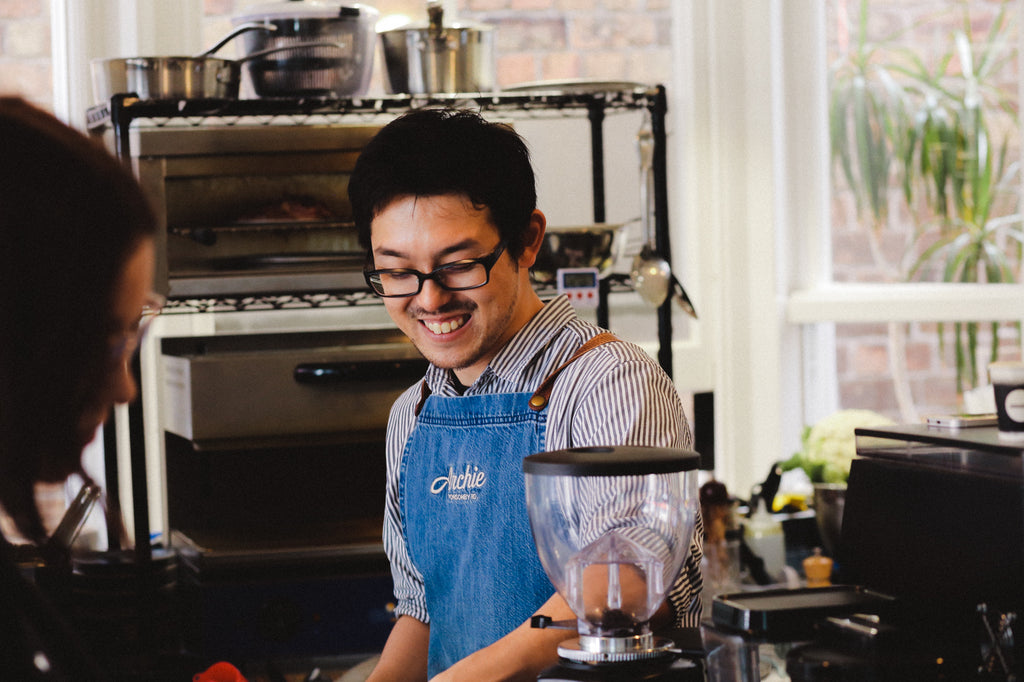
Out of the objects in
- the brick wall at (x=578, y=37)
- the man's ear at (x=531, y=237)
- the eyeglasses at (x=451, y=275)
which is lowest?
the eyeglasses at (x=451, y=275)

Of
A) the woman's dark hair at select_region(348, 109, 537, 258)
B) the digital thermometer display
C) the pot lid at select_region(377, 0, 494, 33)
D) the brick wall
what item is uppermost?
the brick wall

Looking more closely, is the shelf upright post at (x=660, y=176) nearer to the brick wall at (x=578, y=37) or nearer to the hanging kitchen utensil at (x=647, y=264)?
the hanging kitchen utensil at (x=647, y=264)

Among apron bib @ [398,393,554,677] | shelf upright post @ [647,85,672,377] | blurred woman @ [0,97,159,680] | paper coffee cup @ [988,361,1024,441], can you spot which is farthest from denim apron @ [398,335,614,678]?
shelf upright post @ [647,85,672,377]

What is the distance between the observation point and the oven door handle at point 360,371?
219 cm

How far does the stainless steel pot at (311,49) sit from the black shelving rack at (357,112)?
0.03 metres

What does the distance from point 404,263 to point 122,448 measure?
5.07ft

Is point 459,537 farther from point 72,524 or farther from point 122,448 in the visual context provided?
point 122,448

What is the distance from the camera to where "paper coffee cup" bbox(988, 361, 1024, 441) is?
4.09ft

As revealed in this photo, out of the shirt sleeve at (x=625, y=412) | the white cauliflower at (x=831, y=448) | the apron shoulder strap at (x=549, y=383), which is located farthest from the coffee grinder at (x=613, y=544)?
the white cauliflower at (x=831, y=448)

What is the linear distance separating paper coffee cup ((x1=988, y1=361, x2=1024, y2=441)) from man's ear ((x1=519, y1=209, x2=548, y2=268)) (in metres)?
0.59

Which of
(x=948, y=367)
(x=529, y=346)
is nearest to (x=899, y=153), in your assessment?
(x=948, y=367)

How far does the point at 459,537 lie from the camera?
1.52 meters

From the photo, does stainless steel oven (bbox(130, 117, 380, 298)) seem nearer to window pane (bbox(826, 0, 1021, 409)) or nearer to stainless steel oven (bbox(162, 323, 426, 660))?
stainless steel oven (bbox(162, 323, 426, 660))

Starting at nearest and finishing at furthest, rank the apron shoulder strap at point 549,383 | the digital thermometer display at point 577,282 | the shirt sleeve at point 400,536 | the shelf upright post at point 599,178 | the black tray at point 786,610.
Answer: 1. the black tray at point 786,610
2. the apron shoulder strap at point 549,383
3. the shirt sleeve at point 400,536
4. the digital thermometer display at point 577,282
5. the shelf upright post at point 599,178
